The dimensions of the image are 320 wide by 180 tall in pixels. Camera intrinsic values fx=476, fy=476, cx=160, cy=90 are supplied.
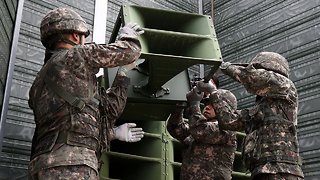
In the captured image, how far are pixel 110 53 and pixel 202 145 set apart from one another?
1.51 m

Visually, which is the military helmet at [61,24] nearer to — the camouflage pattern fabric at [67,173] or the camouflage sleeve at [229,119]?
the camouflage pattern fabric at [67,173]

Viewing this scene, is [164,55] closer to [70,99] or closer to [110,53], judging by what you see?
[110,53]

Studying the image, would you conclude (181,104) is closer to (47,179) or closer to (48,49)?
(48,49)

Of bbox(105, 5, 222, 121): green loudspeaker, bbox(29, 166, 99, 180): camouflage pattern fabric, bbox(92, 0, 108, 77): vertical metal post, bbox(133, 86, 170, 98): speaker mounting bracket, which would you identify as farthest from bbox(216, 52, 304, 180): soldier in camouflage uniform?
bbox(92, 0, 108, 77): vertical metal post

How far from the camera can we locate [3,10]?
338cm

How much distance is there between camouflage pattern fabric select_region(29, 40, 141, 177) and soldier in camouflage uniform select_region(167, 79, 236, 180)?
3.78 ft

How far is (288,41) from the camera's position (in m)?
4.82

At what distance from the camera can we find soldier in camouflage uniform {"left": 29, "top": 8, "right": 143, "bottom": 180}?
2650 mm

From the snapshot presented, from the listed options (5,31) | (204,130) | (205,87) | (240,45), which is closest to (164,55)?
(205,87)

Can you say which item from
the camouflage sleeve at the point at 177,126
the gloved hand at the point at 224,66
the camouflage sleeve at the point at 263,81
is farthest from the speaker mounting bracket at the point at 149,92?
the camouflage sleeve at the point at 263,81

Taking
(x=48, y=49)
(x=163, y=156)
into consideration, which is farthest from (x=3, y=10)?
(x=163, y=156)

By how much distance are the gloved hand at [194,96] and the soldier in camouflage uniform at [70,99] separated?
3.18 feet

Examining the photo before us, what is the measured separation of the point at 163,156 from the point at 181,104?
20.8 inches

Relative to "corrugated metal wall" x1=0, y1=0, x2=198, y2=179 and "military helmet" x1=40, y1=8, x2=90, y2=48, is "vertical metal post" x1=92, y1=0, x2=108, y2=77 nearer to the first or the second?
"corrugated metal wall" x1=0, y1=0, x2=198, y2=179
